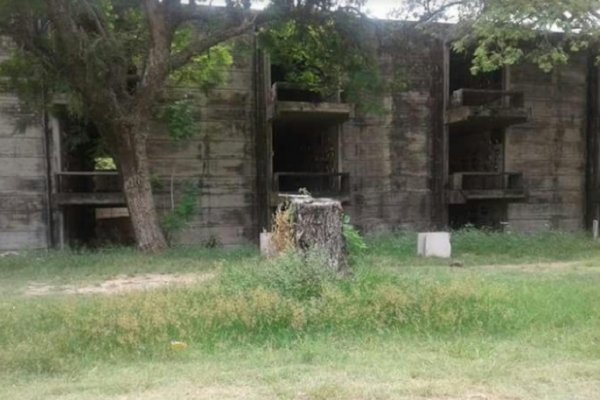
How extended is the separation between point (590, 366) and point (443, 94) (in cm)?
1459

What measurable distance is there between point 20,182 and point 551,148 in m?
16.3

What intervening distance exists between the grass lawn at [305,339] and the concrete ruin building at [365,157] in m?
7.93

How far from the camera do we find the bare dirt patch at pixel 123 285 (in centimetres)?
855

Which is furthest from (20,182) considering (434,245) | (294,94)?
(434,245)

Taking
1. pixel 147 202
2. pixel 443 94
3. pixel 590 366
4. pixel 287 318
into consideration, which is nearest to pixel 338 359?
pixel 287 318

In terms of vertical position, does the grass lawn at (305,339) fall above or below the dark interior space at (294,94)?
below

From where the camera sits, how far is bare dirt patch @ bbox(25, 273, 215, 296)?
855 centimetres

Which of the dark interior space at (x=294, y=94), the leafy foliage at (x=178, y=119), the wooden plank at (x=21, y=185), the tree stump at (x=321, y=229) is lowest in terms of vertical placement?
the tree stump at (x=321, y=229)

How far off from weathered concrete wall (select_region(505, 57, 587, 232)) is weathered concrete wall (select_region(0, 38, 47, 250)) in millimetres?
14047

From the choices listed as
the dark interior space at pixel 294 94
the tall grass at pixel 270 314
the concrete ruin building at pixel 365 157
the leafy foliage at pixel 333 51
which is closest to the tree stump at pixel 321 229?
the tall grass at pixel 270 314

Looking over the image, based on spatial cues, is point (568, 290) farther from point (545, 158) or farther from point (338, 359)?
point (545, 158)

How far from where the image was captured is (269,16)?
13.0 m

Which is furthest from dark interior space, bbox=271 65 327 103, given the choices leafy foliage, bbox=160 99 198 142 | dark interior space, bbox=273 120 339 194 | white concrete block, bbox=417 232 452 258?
white concrete block, bbox=417 232 452 258

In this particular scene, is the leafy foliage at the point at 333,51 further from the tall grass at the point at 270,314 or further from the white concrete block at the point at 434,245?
the tall grass at the point at 270,314
